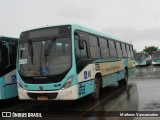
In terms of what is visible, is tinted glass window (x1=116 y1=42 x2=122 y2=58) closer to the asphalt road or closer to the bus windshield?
the asphalt road

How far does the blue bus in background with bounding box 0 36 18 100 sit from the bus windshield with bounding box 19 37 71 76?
1.19 meters

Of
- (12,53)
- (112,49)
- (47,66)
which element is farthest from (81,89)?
(112,49)

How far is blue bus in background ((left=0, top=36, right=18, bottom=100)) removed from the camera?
11430 mm

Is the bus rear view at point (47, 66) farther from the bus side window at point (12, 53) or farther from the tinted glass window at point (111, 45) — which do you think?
the tinted glass window at point (111, 45)

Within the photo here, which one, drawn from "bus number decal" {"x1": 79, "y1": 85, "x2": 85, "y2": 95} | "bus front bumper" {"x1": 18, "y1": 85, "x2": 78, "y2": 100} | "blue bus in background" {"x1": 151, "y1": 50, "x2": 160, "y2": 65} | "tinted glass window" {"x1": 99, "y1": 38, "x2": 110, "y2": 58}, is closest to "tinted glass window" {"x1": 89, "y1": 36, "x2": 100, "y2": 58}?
"tinted glass window" {"x1": 99, "y1": 38, "x2": 110, "y2": 58}

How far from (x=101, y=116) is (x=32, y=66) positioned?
2.93m

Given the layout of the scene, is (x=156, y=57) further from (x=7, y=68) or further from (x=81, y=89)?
(x=81, y=89)

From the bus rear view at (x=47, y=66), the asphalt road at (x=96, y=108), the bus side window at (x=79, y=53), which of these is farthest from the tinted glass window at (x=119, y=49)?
the bus rear view at (x=47, y=66)

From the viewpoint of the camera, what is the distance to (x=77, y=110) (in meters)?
10.6

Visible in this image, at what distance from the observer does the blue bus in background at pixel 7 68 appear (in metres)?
11.4

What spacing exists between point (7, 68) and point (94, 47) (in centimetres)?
364

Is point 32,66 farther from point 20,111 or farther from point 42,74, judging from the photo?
point 20,111

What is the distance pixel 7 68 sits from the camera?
38.5 feet

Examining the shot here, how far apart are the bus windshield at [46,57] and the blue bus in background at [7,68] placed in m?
1.19
